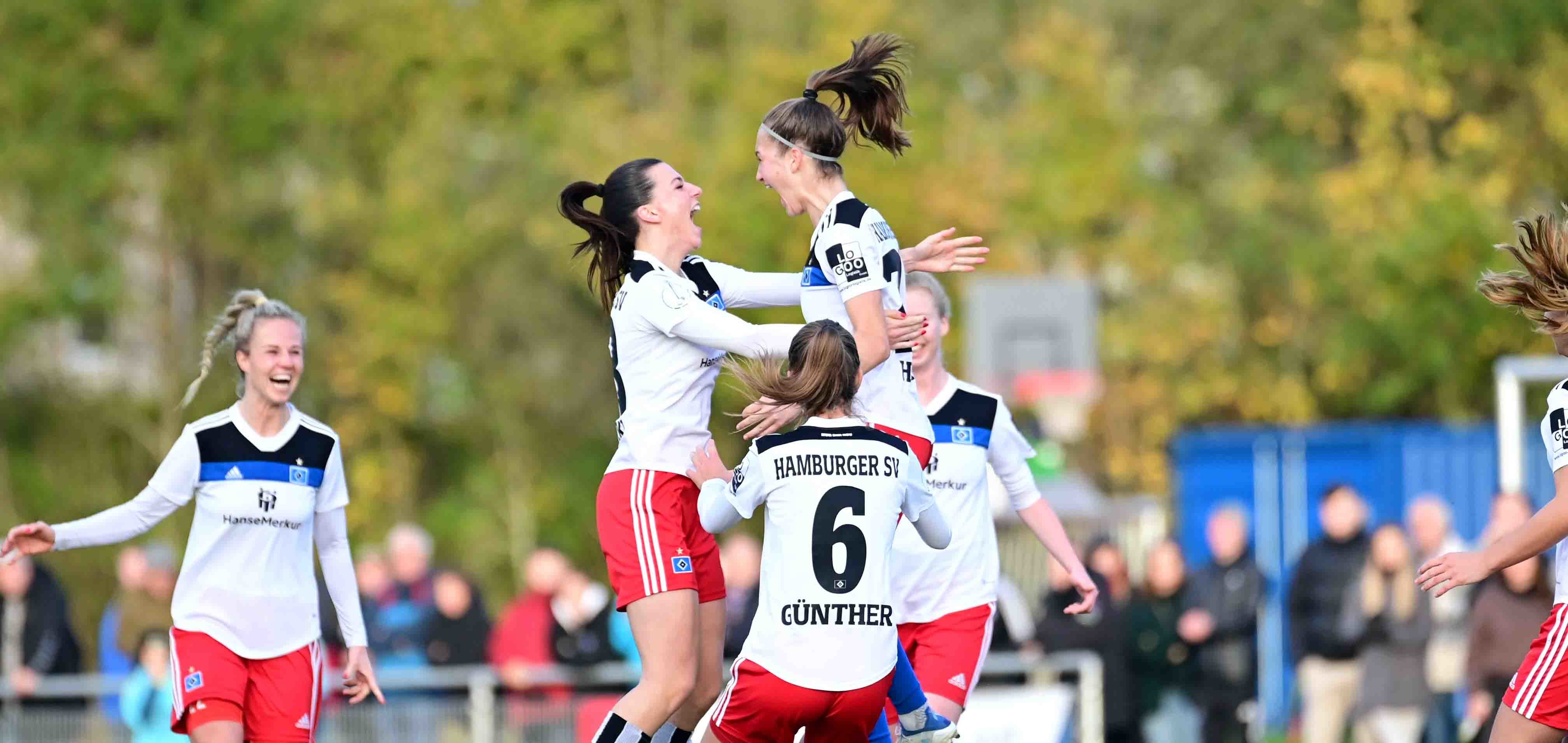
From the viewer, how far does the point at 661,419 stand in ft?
22.1

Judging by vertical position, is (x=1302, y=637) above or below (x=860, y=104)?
below

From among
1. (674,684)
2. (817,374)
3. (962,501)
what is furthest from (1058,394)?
(817,374)

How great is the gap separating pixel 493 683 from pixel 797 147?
7.08 m

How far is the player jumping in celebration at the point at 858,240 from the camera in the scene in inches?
259

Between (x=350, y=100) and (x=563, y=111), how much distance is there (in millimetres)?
3543

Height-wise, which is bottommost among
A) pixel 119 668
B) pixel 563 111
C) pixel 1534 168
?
pixel 119 668

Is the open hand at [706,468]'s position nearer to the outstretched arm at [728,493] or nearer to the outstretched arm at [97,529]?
the outstretched arm at [728,493]

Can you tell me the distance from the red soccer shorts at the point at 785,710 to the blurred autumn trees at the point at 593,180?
66.6 feet

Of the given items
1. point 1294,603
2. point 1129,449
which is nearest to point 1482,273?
point 1294,603

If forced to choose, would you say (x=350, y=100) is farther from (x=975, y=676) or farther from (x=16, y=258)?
(x=975, y=676)

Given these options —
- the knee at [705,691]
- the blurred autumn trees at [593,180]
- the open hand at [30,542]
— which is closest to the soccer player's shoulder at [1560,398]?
the knee at [705,691]

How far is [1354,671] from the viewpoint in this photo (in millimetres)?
13312

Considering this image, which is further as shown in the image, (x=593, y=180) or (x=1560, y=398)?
(x=593, y=180)

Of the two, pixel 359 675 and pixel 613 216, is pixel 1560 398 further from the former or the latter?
pixel 359 675
